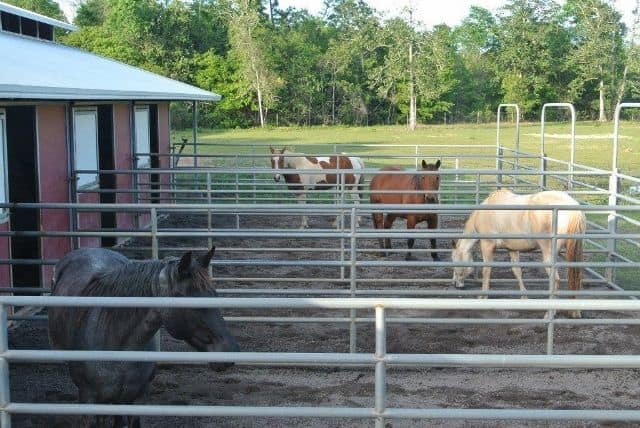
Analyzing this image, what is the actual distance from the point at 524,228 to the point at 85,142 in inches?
233

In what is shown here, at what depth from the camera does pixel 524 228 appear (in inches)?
325

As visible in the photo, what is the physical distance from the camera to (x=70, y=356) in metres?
3.31

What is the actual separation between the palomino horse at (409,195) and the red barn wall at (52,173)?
4003 millimetres

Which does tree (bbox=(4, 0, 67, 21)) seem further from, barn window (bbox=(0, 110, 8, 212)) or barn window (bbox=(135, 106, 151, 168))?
barn window (bbox=(0, 110, 8, 212))

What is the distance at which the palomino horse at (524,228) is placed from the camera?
758 centimetres

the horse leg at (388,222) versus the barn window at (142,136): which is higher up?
the barn window at (142,136)

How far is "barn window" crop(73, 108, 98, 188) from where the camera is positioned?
10539 mm

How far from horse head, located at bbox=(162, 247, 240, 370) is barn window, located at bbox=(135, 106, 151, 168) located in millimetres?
10073

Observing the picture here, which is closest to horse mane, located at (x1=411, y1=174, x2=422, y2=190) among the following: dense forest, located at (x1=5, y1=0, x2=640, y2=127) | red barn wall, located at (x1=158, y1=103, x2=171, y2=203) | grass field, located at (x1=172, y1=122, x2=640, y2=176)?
red barn wall, located at (x1=158, y1=103, x2=171, y2=203)

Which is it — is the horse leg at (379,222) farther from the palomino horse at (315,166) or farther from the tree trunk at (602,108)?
the tree trunk at (602,108)

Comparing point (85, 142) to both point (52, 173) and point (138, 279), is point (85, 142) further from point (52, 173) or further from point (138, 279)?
point (138, 279)

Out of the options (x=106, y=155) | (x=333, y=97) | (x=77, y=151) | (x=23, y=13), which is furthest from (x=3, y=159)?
(x=333, y=97)

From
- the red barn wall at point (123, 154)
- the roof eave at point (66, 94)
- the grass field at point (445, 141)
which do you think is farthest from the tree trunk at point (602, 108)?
the roof eave at point (66, 94)

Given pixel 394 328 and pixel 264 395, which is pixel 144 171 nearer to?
pixel 394 328
